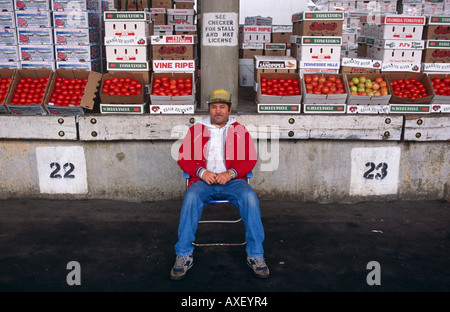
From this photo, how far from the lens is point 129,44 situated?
559 centimetres

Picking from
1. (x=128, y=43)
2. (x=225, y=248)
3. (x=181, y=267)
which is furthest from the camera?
(x=128, y=43)

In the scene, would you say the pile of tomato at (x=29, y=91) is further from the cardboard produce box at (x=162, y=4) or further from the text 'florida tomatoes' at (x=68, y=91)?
the cardboard produce box at (x=162, y=4)

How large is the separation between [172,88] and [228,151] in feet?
5.63

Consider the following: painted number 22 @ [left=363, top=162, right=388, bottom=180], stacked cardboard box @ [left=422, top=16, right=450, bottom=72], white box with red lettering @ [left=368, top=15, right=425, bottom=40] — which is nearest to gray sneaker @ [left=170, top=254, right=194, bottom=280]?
painted number 22 @ [left=363, top=162, right=388, bottom=180]

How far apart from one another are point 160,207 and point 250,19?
677cm

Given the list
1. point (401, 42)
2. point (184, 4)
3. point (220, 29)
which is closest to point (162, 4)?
point (184, 4)

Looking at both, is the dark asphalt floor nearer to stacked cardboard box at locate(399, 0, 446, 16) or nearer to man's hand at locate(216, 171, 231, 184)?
man's hand at locate(216, 171, 231, 184)

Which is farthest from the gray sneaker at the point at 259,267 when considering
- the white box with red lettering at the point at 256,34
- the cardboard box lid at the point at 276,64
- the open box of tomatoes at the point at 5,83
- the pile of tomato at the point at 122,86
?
the white box with red lettering at the point at 256,34

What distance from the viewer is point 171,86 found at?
17.9 feet

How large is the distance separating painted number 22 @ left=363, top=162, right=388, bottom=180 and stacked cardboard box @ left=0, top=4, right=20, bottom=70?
16.7 ft

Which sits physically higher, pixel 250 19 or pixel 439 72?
pixel 250 19

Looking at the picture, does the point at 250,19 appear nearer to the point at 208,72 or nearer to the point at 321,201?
the point at 208,72

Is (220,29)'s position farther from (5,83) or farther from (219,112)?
(5,83)
